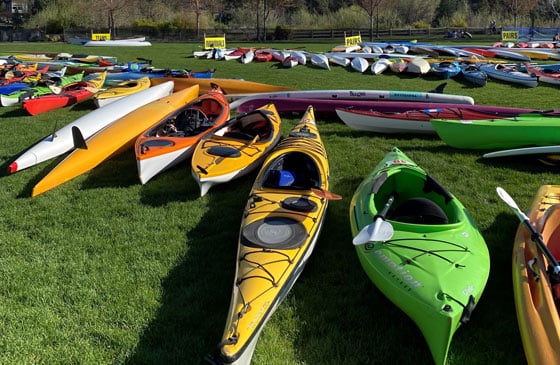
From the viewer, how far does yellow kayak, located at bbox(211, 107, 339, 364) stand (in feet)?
8.16

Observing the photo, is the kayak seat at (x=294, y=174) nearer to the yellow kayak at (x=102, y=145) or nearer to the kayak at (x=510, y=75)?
the yellow kayak at (x=102, y=145)

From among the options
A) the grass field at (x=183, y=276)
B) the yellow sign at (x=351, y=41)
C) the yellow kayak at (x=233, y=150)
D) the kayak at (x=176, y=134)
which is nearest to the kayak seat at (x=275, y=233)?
the grass field at (x=183, y=276)

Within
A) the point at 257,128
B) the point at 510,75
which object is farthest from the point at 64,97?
the point at 510,75

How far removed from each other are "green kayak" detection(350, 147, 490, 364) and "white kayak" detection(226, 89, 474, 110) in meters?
4.55

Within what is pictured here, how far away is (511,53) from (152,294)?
56.6 ft

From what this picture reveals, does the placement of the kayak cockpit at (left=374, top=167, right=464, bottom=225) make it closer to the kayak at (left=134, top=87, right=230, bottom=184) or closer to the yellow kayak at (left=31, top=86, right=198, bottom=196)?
the kayak at (left=134, top=87, right=230, bottom=184)

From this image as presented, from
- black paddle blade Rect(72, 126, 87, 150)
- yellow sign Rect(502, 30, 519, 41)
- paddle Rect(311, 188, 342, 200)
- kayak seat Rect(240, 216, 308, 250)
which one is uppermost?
yellow sign Rect(502, 30, 519, 41)

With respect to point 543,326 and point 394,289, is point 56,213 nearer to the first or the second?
point 394,289

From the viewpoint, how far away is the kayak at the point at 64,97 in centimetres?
873

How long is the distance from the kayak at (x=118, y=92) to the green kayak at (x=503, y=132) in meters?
6.48

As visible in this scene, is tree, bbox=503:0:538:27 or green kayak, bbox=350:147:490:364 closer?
green kayak, bbox=350:147:490:364

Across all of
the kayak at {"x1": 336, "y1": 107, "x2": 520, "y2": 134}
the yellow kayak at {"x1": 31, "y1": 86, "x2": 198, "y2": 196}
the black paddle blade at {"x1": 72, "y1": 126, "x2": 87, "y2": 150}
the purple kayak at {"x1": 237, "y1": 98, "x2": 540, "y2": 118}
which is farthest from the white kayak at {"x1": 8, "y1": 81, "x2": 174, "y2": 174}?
the kayak at {"x1": 336, "y1": 107, "x2": 520, "y2": 134}

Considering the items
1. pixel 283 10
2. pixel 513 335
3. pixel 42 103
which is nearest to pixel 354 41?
pixel 42 103

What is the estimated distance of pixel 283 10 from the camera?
4319 cm
